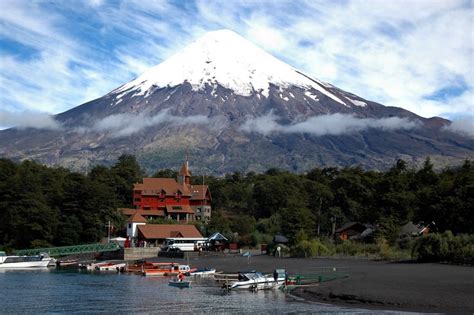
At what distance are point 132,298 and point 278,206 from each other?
70168mm

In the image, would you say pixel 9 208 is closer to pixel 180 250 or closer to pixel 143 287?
pixel 180 250

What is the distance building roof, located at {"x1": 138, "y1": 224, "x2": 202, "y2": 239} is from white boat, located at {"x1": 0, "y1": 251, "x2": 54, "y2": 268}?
16614mm

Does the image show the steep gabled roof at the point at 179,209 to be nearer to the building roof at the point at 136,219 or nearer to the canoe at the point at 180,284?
the building roof at the point at 136,219

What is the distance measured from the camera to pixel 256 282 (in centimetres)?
4734

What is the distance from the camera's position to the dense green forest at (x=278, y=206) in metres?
70.4

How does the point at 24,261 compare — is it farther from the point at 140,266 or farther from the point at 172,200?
the point at 172,200

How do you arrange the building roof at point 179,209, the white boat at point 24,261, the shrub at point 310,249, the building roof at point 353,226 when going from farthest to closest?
the building roof at point 179,209, the building roof at point 353,226, the white boat at point 24,261, the shrub at point 310,249

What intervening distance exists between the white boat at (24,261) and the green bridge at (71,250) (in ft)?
18.3

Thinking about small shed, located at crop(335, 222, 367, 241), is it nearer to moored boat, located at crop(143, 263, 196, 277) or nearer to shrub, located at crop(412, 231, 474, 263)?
shrub, located at crop(412, 231, 474, 263)

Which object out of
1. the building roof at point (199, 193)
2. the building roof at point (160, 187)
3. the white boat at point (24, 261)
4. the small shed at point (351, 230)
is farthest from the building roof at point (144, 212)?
the small shed at point (351, 230)

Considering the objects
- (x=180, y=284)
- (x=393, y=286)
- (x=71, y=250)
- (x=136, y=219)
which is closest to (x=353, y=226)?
(x=136, y=219)

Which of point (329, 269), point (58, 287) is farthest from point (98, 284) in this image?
point (329, 269)

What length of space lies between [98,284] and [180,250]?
27883 mm

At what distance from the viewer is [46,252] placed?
80.4 metres
